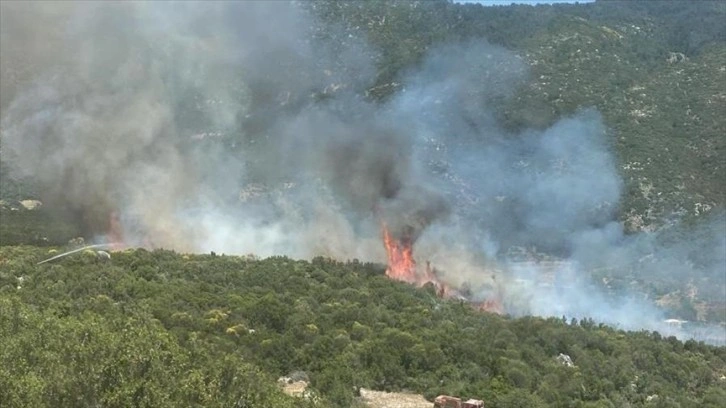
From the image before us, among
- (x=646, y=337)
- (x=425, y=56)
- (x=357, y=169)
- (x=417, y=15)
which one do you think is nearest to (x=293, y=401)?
(x=646, y=337)

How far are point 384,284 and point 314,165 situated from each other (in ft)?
85.6

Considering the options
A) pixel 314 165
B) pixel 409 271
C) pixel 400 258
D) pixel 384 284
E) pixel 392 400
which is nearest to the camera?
pixel 392 400

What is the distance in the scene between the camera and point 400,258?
196ft

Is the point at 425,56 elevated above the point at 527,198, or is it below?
above

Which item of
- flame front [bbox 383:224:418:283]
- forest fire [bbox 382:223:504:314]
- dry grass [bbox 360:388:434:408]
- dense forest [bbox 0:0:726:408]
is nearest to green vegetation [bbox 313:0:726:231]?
dense forest [bbox 0:0:726:408]

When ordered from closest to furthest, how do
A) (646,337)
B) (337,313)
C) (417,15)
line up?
(337,313)
(646,337)
(417,15)

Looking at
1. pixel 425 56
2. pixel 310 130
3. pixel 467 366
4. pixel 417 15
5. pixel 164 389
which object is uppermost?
pixel 417 15

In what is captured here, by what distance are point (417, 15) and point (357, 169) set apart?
159 ft

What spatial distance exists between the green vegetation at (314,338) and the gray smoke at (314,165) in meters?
13.4

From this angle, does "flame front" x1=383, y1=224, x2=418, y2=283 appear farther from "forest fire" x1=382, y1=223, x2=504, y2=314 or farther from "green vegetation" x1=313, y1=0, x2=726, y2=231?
"green vegetation" x1=313, y1=0, x2=726, y2=231

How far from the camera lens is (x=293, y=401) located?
27188 mm

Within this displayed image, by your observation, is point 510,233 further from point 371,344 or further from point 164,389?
point 164,389

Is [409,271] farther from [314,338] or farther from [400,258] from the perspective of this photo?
[314,338]

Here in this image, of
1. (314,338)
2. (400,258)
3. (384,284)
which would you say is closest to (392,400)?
(314,338)
